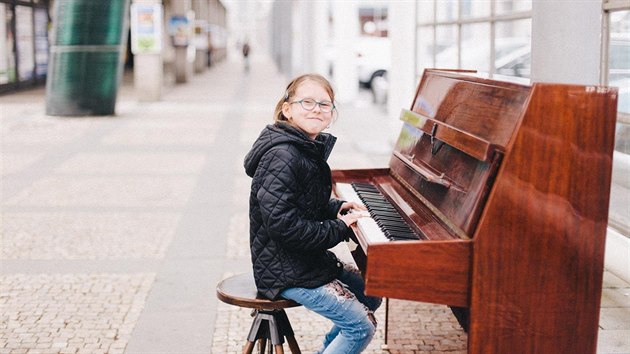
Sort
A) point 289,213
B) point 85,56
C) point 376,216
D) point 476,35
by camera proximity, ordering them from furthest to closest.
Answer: point 85,56, point 476,35, point 376,216, point 289,213

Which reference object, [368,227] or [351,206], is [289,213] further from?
[351,206]

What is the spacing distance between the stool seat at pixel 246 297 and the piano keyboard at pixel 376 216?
42 cm

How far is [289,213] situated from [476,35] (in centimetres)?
609

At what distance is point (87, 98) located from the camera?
16453mm

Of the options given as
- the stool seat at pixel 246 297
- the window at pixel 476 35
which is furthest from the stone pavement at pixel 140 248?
the window at pixel 476 35

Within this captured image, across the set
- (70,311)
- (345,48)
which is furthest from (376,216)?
(345,48)

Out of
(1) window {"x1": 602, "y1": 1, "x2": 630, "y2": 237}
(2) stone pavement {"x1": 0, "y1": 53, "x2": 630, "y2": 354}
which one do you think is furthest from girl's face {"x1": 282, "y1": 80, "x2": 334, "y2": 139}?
(1) window {"x1": 602, "y1": 1, "x2": 630, "y2": 237}

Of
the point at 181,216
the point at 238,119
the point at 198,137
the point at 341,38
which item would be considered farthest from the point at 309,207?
the point at 341,38

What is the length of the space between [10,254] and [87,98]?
34.9 feet

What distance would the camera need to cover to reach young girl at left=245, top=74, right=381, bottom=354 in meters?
3.15

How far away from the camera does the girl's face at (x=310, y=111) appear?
3.30 meters

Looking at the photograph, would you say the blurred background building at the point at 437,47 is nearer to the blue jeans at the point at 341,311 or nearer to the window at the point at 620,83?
the window at the point at 620,83

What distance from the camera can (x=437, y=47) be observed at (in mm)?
10547

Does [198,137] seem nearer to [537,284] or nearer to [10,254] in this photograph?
[10,254]
